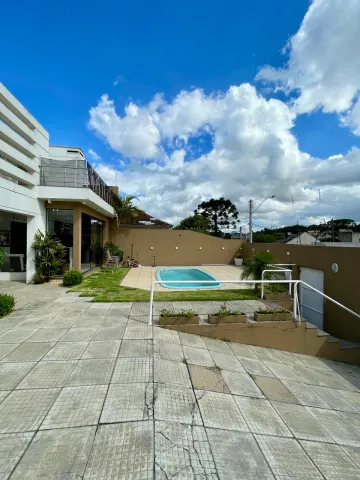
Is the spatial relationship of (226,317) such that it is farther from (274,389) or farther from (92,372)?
(92,372)

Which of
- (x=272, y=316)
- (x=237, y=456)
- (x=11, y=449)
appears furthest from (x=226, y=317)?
(x=11, y=449)

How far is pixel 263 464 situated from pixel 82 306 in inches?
218

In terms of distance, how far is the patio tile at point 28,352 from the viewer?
3.66 meters

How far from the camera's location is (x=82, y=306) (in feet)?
21.5

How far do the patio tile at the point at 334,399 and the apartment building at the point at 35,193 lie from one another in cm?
955

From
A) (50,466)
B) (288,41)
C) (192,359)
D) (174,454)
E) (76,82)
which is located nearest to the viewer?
(50,466)

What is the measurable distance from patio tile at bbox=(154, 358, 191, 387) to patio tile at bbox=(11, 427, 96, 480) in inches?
44.5

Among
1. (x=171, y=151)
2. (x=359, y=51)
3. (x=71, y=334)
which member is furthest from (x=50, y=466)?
(x=171, y=151)

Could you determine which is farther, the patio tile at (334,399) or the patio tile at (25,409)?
the patio tile at (334,399)

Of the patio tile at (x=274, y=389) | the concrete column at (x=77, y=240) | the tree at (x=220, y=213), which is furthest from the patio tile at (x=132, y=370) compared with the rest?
the tree at (x=220, y=213)

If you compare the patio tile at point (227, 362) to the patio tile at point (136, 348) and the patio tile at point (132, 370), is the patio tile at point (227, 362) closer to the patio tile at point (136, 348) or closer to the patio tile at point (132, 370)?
the patio tile at point (136, 348)

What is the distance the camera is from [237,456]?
7.10 ft

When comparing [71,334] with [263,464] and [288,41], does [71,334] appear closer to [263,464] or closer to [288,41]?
[263,464]

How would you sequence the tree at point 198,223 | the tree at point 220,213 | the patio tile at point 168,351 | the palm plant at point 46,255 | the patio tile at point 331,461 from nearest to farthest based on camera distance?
the patio tile at point 331,461
the patio tile at point 168,351
the palm plant at point 46,255
the tree at point 198,223
the tree at point 220,213
